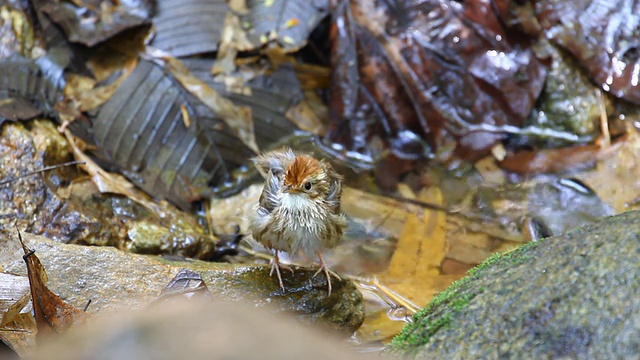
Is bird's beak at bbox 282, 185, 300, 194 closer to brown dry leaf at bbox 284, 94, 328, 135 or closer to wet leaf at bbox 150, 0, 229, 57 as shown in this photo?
brown dry leaf at bbox 284, 94, 328, 135

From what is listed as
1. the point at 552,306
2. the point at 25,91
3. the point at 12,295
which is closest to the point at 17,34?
the point at 25,91

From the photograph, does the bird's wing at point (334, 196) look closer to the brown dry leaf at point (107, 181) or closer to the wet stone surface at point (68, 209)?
the wet stone surface at point (68, 209)

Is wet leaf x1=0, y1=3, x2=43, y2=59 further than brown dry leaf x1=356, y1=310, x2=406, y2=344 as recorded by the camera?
Yes

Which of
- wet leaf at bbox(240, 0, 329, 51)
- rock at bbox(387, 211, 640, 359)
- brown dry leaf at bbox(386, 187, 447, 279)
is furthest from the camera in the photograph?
wet leaf at bbox(240, 0, 329, 51)

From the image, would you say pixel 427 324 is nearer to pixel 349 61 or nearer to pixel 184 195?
pixel 184 195

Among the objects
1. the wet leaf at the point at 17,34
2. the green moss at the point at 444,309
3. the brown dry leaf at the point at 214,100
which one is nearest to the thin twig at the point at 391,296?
the green moss at the point at 444,309

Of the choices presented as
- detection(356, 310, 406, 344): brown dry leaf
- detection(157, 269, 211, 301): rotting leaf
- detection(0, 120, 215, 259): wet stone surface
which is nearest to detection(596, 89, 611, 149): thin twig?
detection(356, 310, 406, 344): brown dry leaf

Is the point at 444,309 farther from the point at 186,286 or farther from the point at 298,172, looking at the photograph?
the point at 298,172
